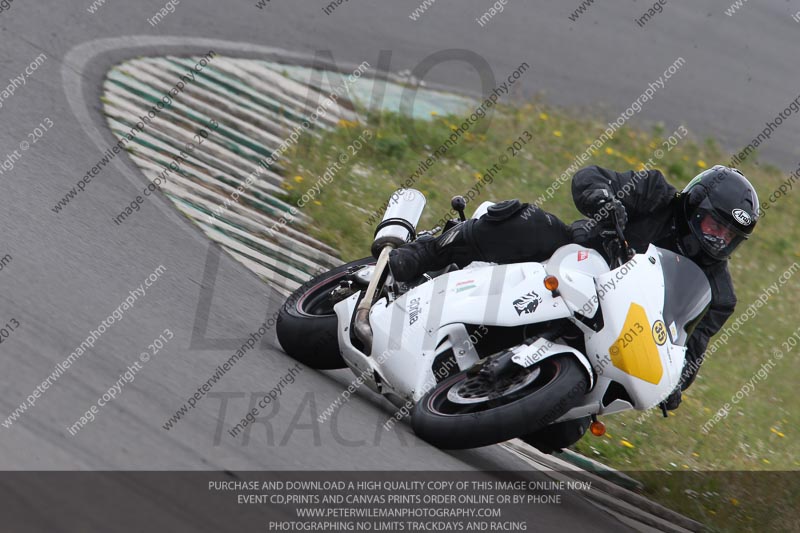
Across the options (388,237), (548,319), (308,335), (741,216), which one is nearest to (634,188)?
(741,216)

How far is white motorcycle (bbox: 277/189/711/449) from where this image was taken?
5.48 m

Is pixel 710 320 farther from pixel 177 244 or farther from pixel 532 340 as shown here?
pixel 177 244

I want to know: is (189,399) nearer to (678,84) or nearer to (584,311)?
(584,311)

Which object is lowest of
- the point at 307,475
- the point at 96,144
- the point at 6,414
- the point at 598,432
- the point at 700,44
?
the point at 96,144

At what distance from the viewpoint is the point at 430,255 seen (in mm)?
6336

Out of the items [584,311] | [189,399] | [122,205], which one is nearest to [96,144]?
[122,205]

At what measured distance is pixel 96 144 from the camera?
847 centimetres

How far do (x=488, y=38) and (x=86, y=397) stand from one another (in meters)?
10.0

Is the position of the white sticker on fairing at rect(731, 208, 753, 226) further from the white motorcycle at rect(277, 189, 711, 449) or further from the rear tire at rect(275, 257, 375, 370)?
the rear tire at rect(275, 257, 375, 370)

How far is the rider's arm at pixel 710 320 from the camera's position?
242 inches

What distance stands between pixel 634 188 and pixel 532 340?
1124 mm

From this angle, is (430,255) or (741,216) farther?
(430,255)

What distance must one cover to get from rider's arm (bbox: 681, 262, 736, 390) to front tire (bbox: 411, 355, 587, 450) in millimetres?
923

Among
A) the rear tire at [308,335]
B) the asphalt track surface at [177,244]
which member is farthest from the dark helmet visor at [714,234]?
the rear tire at [308,335]
